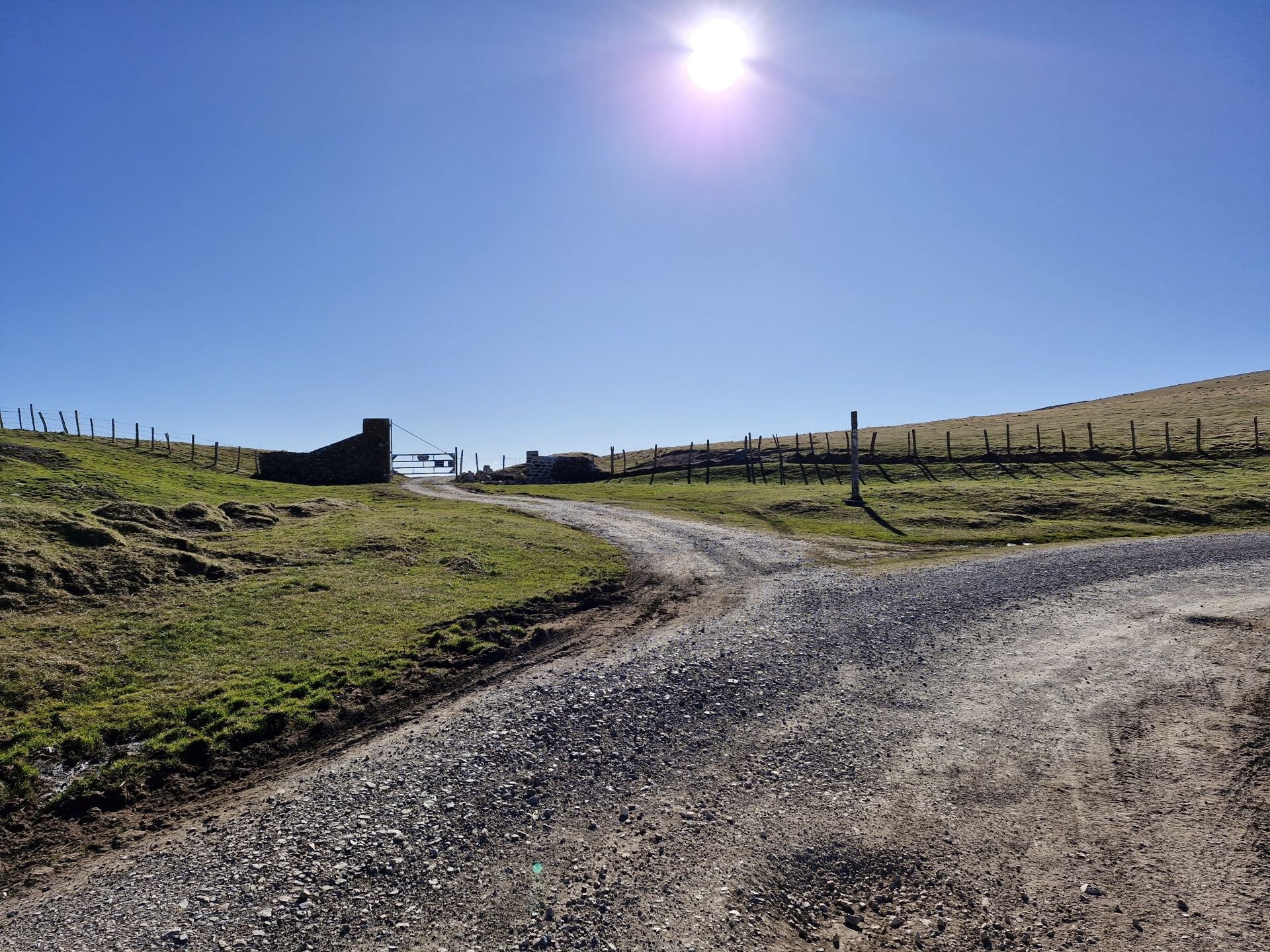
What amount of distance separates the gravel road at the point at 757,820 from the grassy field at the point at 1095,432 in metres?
64.1

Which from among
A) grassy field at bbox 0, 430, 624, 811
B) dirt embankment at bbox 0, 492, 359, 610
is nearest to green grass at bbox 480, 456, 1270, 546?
grassy field at bbox 0, 430, 624, 811

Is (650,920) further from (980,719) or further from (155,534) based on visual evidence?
(155,534)

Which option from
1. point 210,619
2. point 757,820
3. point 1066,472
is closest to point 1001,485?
point 1066,472

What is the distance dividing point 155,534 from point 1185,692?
2802 cm

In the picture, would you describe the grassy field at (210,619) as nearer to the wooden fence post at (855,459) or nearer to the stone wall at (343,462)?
the wooden fence post at (855,459)

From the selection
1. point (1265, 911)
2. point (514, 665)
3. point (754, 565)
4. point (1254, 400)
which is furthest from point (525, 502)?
point (1254, 400)

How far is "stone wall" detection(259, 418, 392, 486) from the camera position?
207ft

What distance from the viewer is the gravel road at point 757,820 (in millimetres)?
7305

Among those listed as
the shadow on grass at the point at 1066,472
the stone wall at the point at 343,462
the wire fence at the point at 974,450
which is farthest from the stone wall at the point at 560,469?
the shadow on grass at the point at 1066,472

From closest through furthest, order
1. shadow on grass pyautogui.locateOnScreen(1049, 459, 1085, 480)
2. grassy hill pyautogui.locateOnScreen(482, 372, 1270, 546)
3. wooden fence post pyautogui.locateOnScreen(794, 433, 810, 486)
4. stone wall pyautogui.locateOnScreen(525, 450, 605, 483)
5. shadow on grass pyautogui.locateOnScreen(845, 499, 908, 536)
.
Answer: shadow on grass pyautogui.locateOnScreen(845, 499, 908, 536) → grassy hill pyautogui.locateOnScreen(482, 372, 1270, 546) → shadow on grass pyautogui.locateOnScreen(1049, 459, 1085, 480) → wooden fence post pyautogui.locateOnScreen(794, 433, 810, 486) → stone wall pyautogui.locateOnScreen(525, 450, 605, 483)

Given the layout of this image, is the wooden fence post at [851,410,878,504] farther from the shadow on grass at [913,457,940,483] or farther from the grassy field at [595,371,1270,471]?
the grassy field at [595,371,1270,471]

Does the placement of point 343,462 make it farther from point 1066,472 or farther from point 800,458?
point 1066,472

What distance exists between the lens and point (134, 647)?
47.3ft

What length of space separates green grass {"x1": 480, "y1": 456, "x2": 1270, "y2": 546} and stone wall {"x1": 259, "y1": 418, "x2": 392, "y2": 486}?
12.5m
